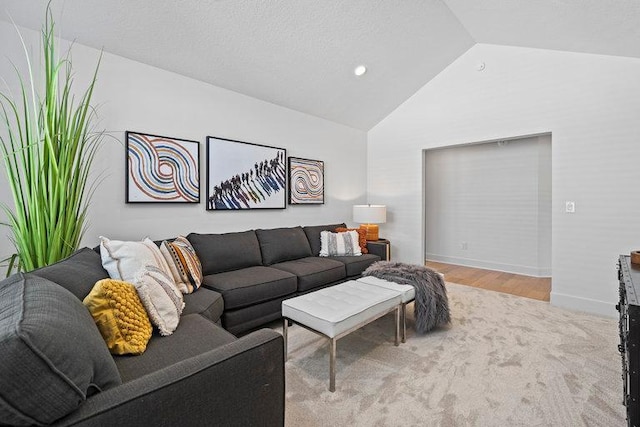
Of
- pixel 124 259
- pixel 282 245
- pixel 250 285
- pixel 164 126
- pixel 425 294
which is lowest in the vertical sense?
pixel 425 294

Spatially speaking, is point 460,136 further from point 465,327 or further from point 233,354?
point 233,354

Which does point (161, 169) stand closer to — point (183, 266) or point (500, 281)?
point (183, 266)

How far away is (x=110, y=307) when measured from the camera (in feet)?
4.17

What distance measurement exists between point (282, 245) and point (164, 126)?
167 centimetres

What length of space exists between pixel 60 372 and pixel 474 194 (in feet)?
18.5

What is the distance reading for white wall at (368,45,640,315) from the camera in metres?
2.95

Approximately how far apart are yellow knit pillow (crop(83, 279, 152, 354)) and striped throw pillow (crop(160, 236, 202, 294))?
0.86 meters

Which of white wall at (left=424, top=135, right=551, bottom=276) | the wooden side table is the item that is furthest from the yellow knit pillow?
white wall at (left=424, top=135, right=551, bottom=276)

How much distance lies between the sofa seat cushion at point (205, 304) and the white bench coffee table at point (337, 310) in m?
0.47

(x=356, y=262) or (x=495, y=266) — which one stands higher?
(x=356, y=262)

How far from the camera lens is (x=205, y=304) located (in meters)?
2.06

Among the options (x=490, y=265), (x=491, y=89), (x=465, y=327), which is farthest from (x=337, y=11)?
(x=490, y=265)

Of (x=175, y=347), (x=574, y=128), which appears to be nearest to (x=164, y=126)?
(x=175, y=347)

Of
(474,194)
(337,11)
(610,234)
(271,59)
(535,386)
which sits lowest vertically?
(535,386)
